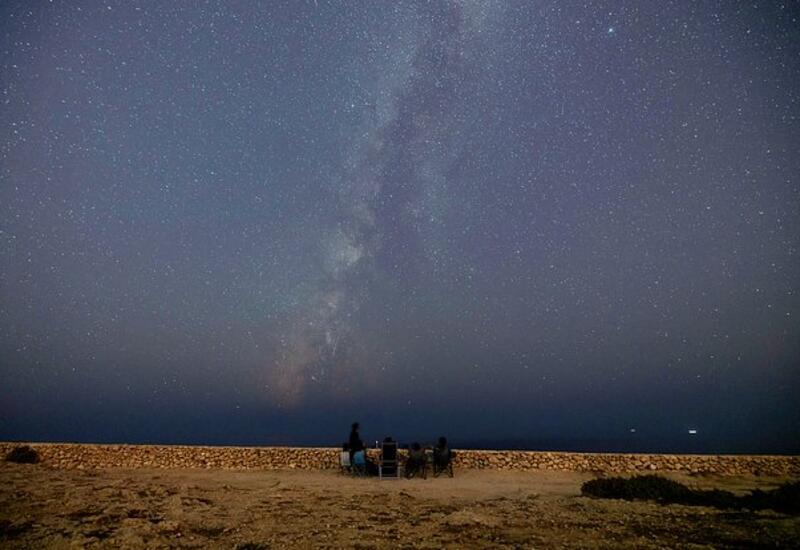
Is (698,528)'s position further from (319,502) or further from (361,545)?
(319,502)

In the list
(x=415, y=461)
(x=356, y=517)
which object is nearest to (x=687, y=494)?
(x=415, y=461)

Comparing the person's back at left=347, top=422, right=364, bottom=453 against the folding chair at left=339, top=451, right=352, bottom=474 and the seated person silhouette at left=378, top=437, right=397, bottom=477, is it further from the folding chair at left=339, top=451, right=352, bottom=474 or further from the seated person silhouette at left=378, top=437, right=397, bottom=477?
the seated person silhouette at left=378, top=437, right=397, bottom=477

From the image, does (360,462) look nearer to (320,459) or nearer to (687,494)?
(320,459)

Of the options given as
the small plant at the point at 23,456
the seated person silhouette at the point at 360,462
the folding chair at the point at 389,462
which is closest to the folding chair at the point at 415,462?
the folding chair at the point at 389,462

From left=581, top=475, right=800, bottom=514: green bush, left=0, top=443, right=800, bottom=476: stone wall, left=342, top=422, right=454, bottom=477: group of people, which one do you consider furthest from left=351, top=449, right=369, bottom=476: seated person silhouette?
left=581, top=475, right=800, bottom=514: green bush

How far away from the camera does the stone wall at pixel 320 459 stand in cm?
1493

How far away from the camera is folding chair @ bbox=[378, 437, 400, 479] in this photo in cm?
1412

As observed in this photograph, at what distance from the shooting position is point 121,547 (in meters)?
7.65

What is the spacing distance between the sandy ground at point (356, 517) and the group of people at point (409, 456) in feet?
2.70

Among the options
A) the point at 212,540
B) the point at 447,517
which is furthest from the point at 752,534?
the point at 212,540

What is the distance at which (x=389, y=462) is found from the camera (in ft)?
46.3

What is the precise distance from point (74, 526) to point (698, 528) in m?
11.7

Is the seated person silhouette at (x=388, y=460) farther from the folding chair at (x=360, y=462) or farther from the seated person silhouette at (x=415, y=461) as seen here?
the folding chair at (x=360, y=462)

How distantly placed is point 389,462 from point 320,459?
3.47 metres
